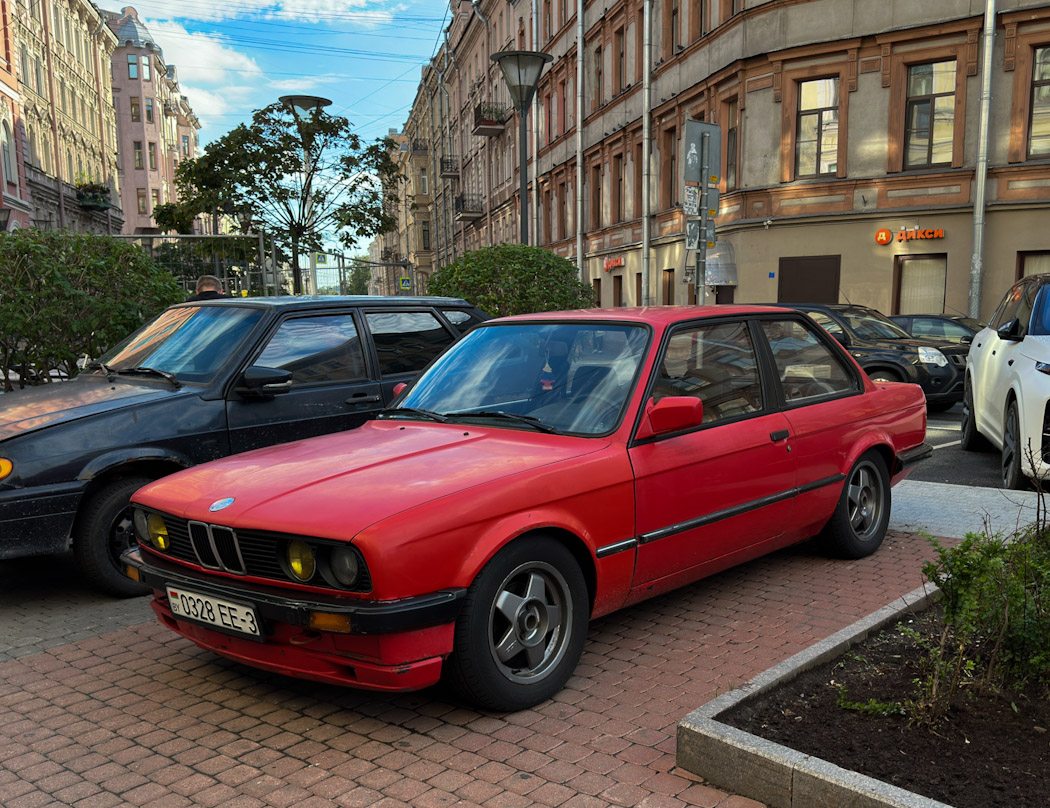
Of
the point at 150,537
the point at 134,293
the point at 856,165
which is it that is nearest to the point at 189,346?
the point at 150,537

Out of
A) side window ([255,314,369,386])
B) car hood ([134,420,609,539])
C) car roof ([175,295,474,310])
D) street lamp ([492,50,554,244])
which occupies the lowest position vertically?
car hood ([134,420,609,539])

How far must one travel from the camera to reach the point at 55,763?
11.3 ft

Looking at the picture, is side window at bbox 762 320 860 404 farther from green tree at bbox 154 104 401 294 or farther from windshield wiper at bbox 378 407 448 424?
green tree at bbox 154 104 401 294

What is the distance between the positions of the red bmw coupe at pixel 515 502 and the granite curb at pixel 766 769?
768 mm

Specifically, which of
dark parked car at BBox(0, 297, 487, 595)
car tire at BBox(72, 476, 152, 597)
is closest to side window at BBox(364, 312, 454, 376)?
dark parked car at BBox(0, 297, 487, 595)

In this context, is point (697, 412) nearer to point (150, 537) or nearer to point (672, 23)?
point (150, 537)

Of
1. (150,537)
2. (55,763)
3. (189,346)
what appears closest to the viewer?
(55,763)

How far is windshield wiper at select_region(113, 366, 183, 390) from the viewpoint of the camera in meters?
5.88

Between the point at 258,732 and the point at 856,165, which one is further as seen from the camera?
the point at 856,165

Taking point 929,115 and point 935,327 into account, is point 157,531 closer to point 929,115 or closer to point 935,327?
point 935,327

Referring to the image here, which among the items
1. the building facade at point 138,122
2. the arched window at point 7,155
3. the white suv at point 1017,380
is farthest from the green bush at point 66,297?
the building facade at point 138,122

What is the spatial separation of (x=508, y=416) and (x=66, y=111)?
58780mm

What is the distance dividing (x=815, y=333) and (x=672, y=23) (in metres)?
24.0

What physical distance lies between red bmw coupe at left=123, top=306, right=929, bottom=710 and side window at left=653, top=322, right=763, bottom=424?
0.04 ft
